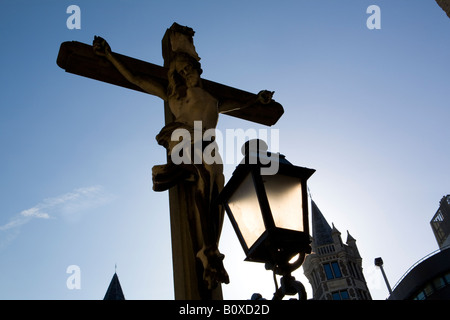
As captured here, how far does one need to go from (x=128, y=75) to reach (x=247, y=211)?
163 cm

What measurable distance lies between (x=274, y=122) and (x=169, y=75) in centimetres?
112

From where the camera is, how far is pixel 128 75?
3104 mm

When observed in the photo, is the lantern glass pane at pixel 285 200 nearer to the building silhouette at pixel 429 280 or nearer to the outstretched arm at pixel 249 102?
the outstretched arm at pixel 249 102

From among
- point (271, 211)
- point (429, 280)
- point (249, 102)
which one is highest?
point (429, 280)

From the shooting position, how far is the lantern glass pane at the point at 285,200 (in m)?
1.89

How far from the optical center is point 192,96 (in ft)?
9.13

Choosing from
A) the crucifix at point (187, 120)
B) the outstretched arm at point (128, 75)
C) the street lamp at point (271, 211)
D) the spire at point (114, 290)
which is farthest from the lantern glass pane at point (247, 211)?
the spire at point (114, 290)

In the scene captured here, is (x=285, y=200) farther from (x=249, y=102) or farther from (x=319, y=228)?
(x=319, y=228)

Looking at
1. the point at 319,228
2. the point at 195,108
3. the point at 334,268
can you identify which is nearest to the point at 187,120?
the point at 195,108
